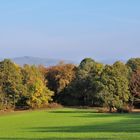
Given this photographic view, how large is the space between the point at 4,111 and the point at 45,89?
1202 cm

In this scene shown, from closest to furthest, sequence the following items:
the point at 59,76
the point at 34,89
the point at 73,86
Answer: the point at 34,89
the point at 73,86
the point at 59,76

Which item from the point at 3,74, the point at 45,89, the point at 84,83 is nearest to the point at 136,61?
the point at 84,83

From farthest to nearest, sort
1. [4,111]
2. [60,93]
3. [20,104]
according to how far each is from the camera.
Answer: [60,93] < [20,104] < [4,111]

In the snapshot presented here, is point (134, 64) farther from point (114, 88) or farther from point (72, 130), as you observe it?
point (72, 130)

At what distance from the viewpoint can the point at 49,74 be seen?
116 m

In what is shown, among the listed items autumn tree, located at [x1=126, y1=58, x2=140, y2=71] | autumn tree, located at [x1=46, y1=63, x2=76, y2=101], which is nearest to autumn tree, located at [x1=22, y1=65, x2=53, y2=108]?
autumn tree, located at [x1=46, y1=63, x2=76, y2=101]

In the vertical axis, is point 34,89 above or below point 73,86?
below

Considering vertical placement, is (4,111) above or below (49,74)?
below

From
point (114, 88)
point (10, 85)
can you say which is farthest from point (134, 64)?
point (10, 85)

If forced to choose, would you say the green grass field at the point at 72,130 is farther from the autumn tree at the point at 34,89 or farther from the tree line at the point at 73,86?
the autumn tree at the point at 34,89

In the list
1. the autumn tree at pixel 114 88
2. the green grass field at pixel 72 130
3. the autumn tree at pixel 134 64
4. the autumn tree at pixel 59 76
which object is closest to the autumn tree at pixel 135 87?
the autumn tree at pixel 114 88

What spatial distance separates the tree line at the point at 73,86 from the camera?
3824 inches

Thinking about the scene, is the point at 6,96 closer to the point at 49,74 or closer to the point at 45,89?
the point at 45,89

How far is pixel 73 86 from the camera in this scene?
109 metres
